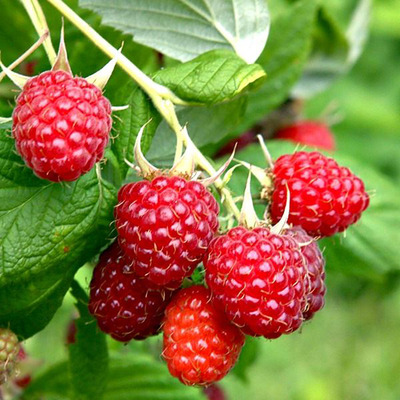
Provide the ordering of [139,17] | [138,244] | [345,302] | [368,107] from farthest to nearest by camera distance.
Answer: [345,302] → [368,107] → [139,17] → [138,244]

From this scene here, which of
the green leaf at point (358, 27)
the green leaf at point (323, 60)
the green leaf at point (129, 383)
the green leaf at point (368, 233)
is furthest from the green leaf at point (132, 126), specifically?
the green leaf at point (358, 27)

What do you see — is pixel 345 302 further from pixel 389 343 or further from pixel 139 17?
pixel 139 17

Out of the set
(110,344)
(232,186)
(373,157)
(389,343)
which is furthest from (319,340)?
(232,186)

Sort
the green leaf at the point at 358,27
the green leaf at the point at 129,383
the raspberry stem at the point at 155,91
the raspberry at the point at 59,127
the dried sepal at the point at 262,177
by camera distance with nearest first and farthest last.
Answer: the raspberry at the point at 59,127
the raspberry stem at the point at 155,91
the dried sepal at the point at 262,177
the green leaf at the point at 129,383
the green leaf at the point at 358,27

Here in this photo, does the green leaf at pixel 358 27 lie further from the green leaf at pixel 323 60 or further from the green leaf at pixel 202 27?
the green leaf at pixel 202 27

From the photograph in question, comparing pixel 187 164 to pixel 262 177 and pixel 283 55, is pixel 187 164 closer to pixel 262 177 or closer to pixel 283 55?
pixel 262 177

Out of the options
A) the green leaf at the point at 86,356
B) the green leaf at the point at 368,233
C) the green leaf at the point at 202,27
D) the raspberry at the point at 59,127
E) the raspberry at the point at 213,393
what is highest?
the raspberry at the point at 59,127

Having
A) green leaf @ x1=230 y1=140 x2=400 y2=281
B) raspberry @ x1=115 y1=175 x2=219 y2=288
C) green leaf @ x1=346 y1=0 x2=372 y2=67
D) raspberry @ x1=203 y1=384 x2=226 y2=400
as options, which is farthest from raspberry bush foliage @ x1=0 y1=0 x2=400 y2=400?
green leaf @ x1=346 y1=0 x2=372 y2=67

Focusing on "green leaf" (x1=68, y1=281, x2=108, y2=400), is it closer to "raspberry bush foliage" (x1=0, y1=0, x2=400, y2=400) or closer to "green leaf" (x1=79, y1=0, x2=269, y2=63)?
"raspberry bush foliage" (x1=0, y1=0, x2=400, y2=400)
